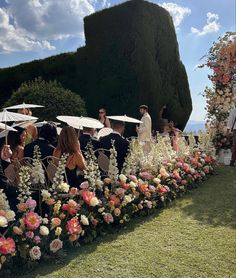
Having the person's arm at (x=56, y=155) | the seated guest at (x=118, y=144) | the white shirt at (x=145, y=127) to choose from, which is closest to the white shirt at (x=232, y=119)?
the white shirt at (x=145, y=127)

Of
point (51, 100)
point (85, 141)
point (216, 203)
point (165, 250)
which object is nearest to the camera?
point (165, 250)

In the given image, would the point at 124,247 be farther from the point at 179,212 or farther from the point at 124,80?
the point at 124,80

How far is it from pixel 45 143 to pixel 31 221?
1386mm

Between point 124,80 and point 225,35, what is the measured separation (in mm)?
3867

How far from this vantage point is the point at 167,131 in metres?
11.8

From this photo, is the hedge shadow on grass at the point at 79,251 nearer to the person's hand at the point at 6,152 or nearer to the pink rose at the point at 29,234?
the pink rose at the point at 29,234

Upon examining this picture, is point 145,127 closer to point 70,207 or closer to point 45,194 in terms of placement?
point 70,207

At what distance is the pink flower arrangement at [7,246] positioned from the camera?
3.43 meters

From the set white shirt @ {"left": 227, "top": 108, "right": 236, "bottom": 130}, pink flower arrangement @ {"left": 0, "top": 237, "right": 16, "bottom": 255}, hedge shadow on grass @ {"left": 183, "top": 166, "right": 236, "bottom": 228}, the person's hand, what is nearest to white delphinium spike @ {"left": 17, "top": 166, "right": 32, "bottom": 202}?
pink flower arrangement @ {"left": 0, "top": 237, "right": 16, "bottom": 255}

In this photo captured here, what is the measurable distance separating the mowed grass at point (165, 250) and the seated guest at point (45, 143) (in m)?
1.27

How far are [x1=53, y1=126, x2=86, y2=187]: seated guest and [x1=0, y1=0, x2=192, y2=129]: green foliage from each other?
26.5ft

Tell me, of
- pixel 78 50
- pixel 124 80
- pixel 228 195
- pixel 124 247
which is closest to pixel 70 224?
pixel 124 247

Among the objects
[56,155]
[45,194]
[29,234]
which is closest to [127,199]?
[56,155]

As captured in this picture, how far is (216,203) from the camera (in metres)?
6.32
